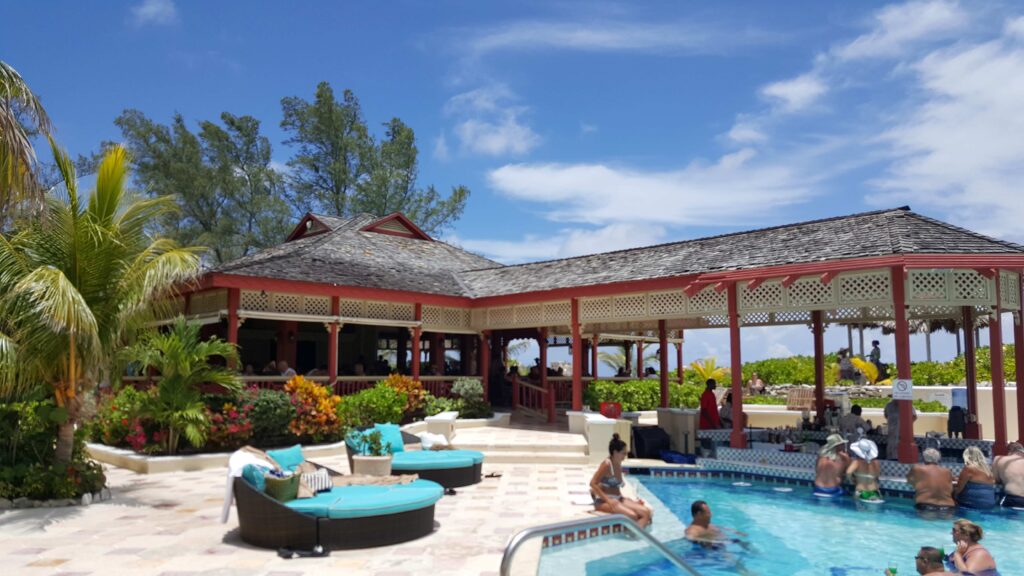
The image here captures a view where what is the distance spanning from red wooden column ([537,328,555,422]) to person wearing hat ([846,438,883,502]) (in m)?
9.05

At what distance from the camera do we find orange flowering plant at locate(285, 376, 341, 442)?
47.3ft

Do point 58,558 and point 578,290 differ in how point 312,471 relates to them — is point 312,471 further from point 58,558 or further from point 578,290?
point 578,290

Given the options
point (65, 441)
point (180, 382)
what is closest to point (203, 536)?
point (65, 441)

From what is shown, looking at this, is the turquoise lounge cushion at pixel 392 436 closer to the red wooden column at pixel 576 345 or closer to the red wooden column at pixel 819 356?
the red wooden column at pixel 576 345

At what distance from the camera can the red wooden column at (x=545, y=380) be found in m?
19.8

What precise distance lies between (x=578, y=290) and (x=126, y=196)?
32.5 ft

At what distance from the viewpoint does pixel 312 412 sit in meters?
14.6

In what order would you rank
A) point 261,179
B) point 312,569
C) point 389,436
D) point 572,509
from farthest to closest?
point 261,179 → point 389,436 → point 572,509 → point 312,569

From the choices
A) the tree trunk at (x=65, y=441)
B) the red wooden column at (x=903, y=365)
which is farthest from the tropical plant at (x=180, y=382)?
the red wooden column at (x=903, y=365)

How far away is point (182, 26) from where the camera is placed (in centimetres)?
2548

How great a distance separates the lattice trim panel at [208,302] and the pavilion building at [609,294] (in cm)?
5

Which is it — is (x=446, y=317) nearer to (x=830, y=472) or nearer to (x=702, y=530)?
(x=830, y=472)

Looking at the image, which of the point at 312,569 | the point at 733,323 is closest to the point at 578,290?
the point at 733,323

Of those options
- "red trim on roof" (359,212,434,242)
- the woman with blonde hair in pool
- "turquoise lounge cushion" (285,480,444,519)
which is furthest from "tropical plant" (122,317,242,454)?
"red trim on roof" (359,212,434,242)
